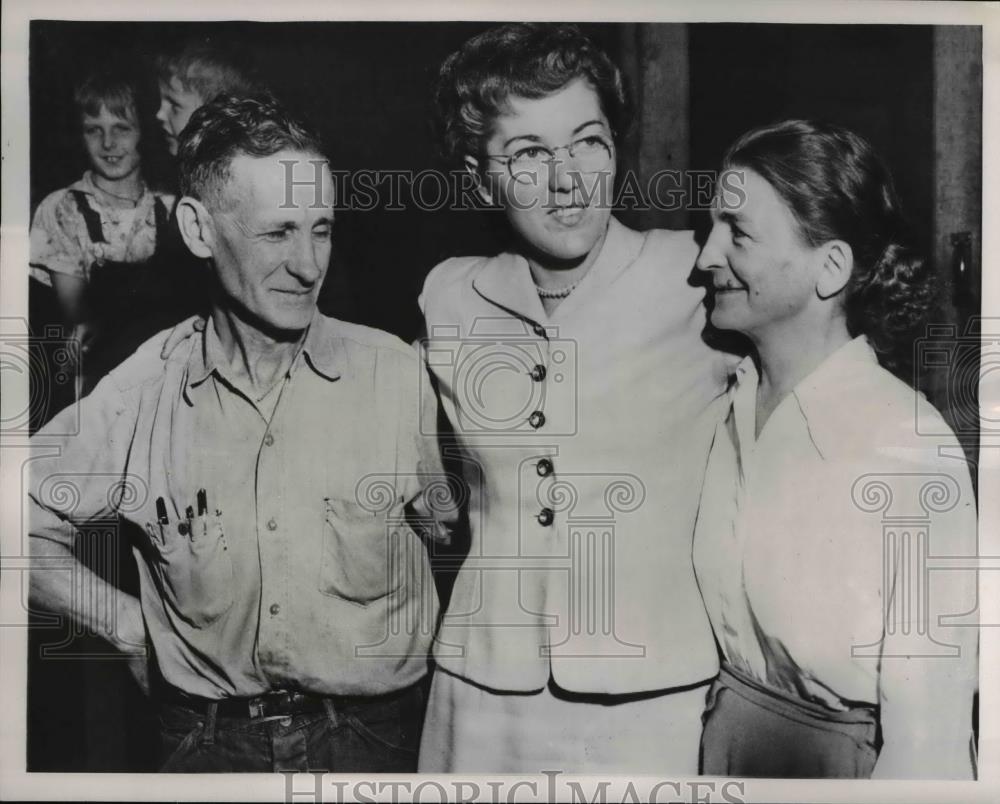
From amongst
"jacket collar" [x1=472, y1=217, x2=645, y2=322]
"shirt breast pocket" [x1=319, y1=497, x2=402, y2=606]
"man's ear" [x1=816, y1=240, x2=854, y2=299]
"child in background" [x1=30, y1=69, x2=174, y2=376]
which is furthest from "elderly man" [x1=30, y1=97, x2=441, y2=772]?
"man's ear" [x1=816, y1=240, x2=854, y2=299]

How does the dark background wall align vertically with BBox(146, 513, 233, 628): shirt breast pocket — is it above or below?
above

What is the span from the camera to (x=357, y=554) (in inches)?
110

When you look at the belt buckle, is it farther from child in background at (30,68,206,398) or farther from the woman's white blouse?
the woman's white blouse

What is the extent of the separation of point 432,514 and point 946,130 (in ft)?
6.08

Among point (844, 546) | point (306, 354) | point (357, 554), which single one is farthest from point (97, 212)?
point (844, 546)

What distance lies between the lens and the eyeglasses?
2.74 metres

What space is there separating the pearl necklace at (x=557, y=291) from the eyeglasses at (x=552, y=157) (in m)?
0.30

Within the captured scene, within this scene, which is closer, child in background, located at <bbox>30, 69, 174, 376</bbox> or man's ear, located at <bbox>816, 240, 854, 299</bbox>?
man's ear, located at <bbox>816, 240, 854, 299</bbox>

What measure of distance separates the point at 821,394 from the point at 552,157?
1015 millimetres

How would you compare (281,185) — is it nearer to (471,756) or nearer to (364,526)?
(364,526)

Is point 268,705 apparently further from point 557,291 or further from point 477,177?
point 477,177

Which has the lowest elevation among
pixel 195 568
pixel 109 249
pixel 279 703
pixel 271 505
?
pixel 279 703

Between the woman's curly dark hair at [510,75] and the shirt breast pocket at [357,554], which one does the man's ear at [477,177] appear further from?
the shirt breast pocket at [357,554]

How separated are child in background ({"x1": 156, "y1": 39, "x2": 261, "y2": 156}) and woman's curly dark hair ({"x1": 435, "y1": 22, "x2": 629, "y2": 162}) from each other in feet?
1.92
